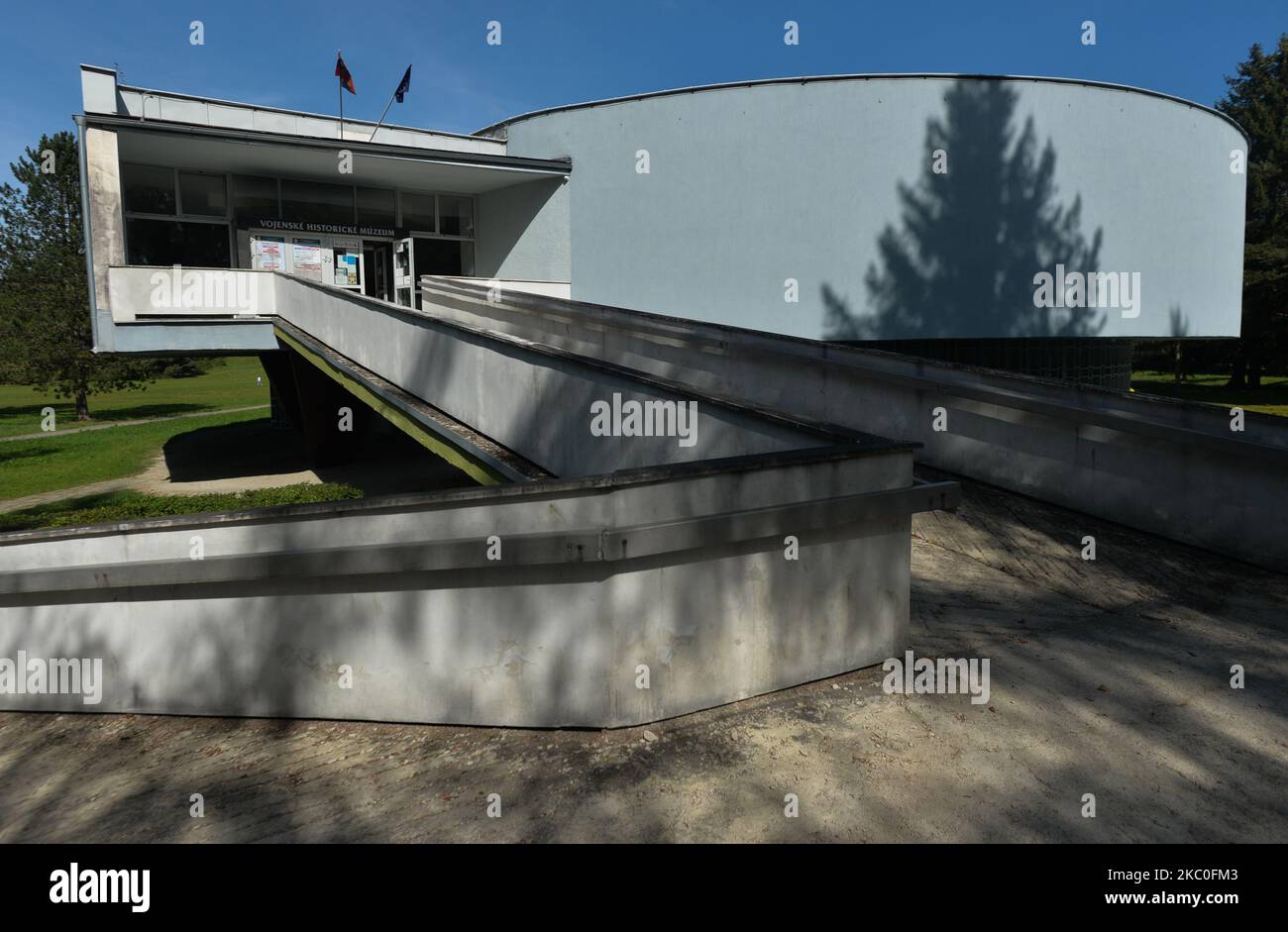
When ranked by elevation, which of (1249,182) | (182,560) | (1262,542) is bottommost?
(1262,542)

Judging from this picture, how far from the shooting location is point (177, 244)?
2044 centimetres

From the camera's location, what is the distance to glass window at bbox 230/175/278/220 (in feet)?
68.8

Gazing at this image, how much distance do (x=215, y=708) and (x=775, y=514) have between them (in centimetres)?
359

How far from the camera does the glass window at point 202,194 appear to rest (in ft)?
67.1

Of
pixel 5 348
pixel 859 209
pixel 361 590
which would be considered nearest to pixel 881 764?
pixel 361 590

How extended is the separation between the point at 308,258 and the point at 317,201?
165 centimetres

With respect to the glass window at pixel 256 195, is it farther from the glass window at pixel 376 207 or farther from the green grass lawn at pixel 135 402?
the green grass lawn at pixel 135 402

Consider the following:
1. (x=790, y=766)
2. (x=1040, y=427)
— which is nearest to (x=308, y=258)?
(x=1040, y=427)

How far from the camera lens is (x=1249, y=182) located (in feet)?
154

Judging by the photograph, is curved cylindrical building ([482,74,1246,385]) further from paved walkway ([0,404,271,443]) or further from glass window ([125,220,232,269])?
paved walkway ([0,404,271,443])

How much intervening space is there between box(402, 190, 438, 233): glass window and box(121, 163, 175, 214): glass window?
5.62m

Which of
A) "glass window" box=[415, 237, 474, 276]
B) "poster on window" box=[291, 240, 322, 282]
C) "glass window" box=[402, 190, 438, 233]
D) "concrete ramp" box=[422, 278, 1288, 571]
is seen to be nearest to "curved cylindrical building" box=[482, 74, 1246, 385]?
"glass window" box=[415, 237, 474, 276]
